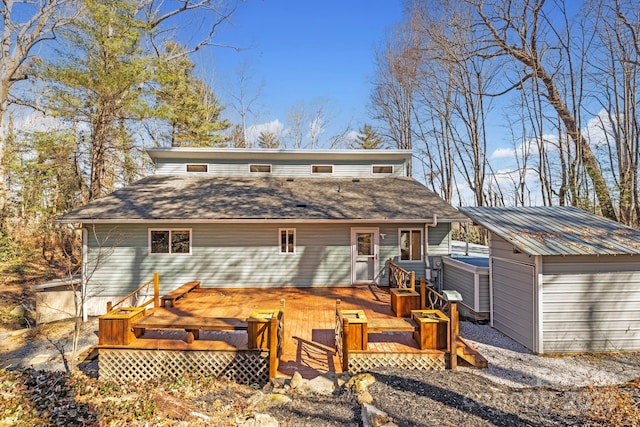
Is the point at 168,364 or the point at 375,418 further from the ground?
the point at 375,418

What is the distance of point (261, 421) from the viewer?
3871mm

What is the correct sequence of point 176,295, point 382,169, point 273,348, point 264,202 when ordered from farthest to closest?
point 382,169, point 264,202, point 176,295, point 273,348

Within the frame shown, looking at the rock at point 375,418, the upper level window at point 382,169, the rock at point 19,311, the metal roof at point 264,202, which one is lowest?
the rock at point 19,311

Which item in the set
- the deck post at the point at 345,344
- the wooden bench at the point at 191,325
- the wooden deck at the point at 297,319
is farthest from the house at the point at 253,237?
the deck post at the point at 345,344

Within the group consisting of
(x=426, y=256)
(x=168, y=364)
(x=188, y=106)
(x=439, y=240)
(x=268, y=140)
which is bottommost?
(x=168, y=364)

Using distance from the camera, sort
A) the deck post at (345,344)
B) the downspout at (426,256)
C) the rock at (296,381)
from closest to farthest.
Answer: the rock at (296,381) < the deck post at (345,344) < the downspout at (426,256)

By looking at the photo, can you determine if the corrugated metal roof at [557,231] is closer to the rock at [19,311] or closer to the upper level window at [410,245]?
the upper level window at [410,245]

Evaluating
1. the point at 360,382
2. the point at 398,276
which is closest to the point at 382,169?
the point at 398,276

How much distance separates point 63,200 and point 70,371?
1278 centimetres

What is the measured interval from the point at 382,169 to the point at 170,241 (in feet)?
29.6

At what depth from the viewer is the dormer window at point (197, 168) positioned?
13.4 m

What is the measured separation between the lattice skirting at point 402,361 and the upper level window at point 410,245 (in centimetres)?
504

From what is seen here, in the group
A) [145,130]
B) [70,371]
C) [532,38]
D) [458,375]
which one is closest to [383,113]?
[532,38]

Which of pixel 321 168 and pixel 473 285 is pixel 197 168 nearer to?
pixel 321 168
